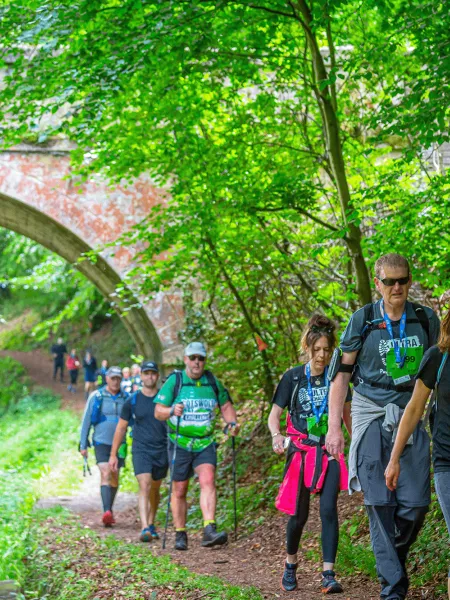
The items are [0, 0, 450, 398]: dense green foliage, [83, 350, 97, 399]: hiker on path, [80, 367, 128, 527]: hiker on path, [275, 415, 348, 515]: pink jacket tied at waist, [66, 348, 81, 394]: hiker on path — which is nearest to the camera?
[275, 415, 348, 515]: pink jacket tied at waist

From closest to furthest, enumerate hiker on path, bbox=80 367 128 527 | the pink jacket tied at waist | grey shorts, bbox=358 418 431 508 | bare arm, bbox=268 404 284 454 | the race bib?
grey shorts, bbox=358 418 431 508 → the race bib → the pink jacket tied at waist → bare arm, bbox=268 404 284 454 → hiker on path, bbox=80 367 128 527

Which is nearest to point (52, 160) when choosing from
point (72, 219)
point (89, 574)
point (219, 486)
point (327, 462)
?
point (72, 219)

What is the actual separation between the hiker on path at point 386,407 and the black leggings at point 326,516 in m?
0.81

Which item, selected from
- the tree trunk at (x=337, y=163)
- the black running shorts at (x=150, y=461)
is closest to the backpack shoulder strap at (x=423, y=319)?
the tree trunk at (x=337, y=163)

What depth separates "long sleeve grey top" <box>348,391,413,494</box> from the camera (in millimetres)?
4574

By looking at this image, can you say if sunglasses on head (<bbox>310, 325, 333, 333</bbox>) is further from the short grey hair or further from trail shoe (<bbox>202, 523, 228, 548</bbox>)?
trail shoe (<bbox>202, 523, 228, 548</bbox>)

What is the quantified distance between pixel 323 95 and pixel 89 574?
178 inches

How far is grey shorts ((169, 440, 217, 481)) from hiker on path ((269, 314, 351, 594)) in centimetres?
206

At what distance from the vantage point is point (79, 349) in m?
33.6

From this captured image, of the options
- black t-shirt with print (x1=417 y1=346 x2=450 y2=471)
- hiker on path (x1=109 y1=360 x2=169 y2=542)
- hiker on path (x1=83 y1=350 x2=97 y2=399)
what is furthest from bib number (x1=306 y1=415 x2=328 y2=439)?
hiker on path (x1=83 y1=350 x2=97 y2=399)

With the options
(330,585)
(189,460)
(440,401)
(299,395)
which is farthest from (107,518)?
(440,401)

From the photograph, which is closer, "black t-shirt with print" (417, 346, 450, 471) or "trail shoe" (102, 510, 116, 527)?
"black t-shirt with print" (417, 346, 450, 471)

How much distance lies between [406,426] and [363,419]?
1.54 feet

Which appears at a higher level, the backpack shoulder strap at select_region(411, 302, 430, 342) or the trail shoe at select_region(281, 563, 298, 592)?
the backpack shoulder strap at select_region(411, 302, 430, 342)
